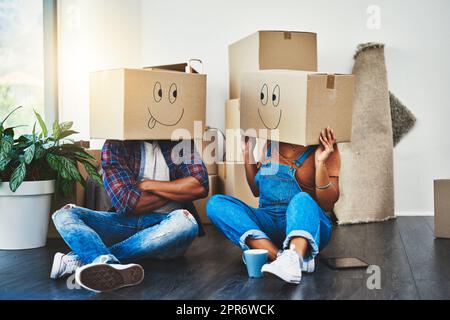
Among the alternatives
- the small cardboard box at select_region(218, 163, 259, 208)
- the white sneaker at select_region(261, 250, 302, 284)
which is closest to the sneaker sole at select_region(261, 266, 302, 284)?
the white sneaker at select_region(261, 250, 302, 284)

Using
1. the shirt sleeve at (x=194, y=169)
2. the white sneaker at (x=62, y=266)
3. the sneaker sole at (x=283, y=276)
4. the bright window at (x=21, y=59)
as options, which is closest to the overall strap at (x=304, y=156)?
the shirt sleeve at (x=194, y=169)

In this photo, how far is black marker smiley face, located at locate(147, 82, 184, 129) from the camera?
6.16 ft

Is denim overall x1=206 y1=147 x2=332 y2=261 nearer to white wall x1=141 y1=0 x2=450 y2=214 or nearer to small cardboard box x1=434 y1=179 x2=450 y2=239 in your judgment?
small cardboard box x1=434 y1=179 x2=450 y2=239

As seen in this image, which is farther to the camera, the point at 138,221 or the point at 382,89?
the point at 382,89

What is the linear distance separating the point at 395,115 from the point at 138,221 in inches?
77.1

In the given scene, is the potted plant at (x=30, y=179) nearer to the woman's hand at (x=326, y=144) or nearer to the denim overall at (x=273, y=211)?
the denim overall at (x=273, y=211)

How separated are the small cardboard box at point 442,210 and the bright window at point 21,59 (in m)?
2.14

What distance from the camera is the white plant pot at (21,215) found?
8.00ft

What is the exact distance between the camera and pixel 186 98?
1.93 m

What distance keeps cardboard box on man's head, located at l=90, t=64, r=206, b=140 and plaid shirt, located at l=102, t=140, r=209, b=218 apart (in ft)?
0.28

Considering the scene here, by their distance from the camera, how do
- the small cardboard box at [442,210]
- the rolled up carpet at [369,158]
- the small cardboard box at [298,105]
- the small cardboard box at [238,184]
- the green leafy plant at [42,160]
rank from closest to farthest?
the small cardboard box at [298,105], the green leafy plant at [42,160], the small cardboard box at [442,210], the small cardboard box at [238,184], the rolled up carpet at [369,158]

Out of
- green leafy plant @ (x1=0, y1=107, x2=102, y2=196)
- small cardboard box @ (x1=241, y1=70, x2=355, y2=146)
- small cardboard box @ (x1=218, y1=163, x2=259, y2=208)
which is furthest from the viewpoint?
small cardboard box @ (x1=218, y1=163, x2=259, y2=208)
